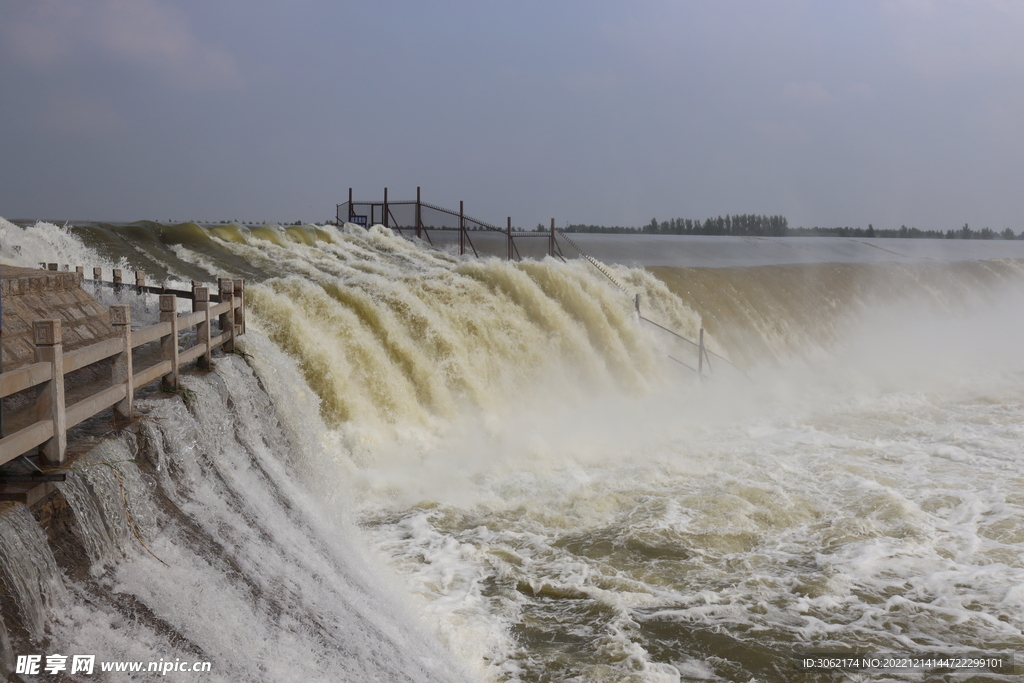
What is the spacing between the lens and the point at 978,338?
30.0 metres

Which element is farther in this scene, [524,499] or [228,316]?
[524,499]

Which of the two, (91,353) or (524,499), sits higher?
(91,353)

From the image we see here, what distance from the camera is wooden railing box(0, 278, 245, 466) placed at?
4.35 m

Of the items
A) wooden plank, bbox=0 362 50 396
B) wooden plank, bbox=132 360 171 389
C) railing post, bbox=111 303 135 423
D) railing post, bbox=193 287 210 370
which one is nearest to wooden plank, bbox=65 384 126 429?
railing post, bbox=111 303 135 423

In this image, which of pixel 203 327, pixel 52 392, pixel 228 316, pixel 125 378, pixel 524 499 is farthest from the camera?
pixel 524 499

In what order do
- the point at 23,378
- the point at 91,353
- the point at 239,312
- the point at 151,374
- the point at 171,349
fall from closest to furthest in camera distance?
1. the point at 23,378
2. the point at 91,353
3. the point at 151,374
4. the point at 171,349
5. the point at 239,312

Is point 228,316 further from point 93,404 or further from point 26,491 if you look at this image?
point 26,491

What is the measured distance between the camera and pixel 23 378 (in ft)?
13.9

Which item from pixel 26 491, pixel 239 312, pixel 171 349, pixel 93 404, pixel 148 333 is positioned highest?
pixel 148 333

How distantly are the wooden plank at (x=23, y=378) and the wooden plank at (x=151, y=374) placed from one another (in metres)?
1.69

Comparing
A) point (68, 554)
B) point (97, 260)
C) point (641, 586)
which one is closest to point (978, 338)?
point (641, 586)

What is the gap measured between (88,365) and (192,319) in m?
1.41

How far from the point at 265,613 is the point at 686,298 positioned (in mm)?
20156

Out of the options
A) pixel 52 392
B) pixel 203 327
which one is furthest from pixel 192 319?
pixel 52 392
